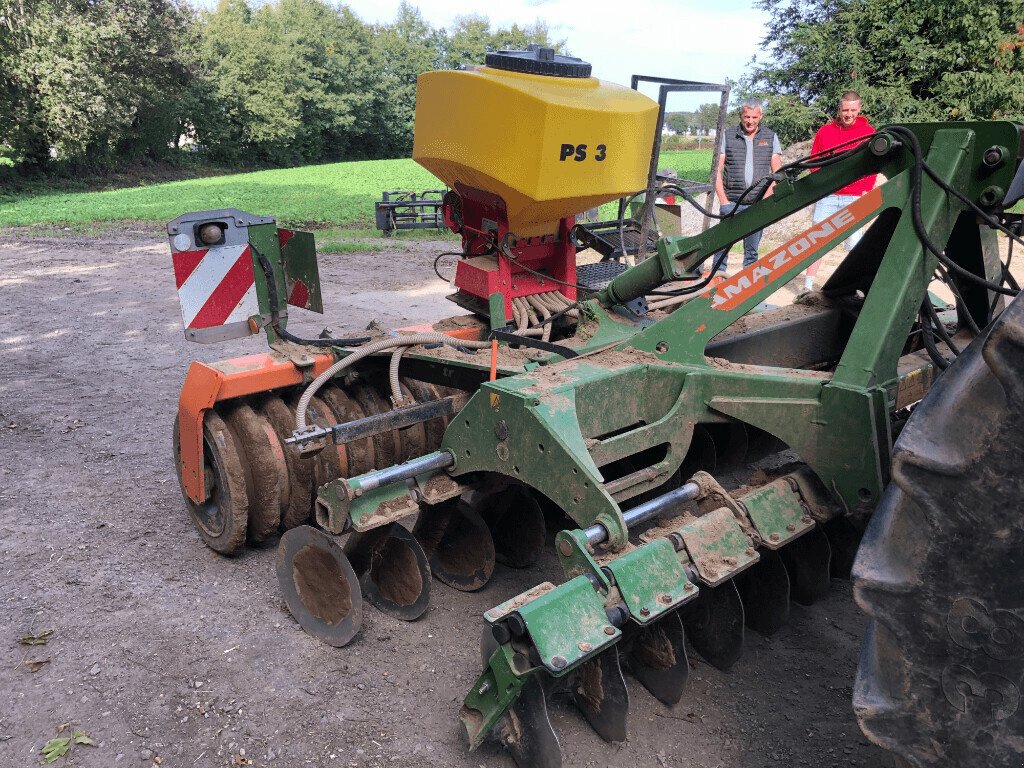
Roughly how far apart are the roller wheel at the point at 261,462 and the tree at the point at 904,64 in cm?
1305

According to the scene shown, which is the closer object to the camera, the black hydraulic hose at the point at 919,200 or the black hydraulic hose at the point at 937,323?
the black hydraulic hose at the point at 919,200

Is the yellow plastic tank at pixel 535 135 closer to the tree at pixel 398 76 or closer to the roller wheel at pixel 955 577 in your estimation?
the roller wheel at pixel 955 577

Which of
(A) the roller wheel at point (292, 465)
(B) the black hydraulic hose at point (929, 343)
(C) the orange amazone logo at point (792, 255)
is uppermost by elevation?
(C) the orange amazone logo at point (792, 255)

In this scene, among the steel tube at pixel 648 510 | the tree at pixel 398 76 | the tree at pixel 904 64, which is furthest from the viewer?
the tree at pixel 398 76

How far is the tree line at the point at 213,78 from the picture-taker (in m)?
25.7

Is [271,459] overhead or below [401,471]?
below

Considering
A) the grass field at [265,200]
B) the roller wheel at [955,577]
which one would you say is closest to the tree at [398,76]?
the grass field at [265,200]

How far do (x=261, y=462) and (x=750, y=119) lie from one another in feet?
17.2

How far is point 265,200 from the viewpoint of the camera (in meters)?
19.1

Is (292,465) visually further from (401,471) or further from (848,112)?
(848,112)

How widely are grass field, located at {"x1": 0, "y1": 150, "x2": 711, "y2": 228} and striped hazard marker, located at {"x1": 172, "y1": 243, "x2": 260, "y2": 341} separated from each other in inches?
417

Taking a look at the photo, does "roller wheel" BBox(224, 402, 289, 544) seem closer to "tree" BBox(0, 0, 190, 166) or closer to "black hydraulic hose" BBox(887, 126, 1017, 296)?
"black hydraulic hose" BBox(887, 126, 1017, 296)

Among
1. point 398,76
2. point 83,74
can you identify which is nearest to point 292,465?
point 83,74

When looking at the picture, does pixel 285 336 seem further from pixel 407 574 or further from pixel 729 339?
pixel 729 339
